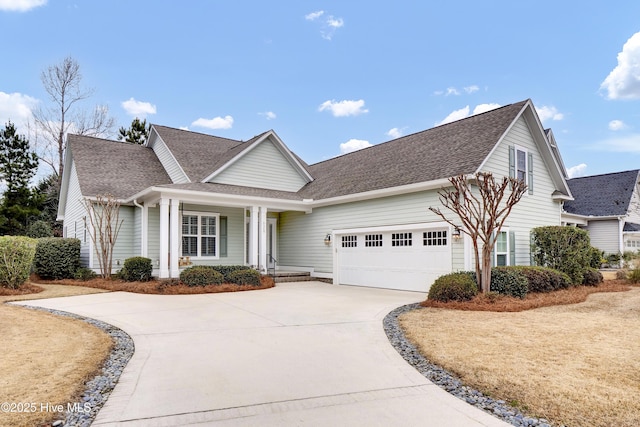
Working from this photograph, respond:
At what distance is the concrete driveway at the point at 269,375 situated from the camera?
11.4 feet

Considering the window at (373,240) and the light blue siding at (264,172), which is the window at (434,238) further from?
the light blue siding at (264,172)

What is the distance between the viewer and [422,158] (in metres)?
14.0

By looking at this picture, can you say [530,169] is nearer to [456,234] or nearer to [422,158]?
[422,158]

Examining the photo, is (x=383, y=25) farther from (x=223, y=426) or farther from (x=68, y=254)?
(x=223, y=426)

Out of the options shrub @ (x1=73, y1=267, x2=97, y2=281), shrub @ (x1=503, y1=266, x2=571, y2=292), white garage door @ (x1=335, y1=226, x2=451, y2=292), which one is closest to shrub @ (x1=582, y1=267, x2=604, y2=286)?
shrub @ (x1=503, y1=266, x2=571, y2=292)

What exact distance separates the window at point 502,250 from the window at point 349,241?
482 cm

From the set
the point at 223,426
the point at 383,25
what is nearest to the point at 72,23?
the point at 383,25

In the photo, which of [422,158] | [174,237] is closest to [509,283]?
[422,158]

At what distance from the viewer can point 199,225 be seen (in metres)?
16.1

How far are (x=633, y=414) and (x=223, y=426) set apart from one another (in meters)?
3.49

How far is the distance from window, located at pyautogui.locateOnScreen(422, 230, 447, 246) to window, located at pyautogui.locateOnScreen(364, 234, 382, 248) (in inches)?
72.4

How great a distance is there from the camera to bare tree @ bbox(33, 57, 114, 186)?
27.7m

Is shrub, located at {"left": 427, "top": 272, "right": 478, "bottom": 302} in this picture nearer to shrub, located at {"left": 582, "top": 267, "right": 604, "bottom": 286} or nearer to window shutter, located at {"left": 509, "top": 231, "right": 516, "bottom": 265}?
window shutter, located at {"left": 509, "top": 231, "right": 516, "bottom": 265}

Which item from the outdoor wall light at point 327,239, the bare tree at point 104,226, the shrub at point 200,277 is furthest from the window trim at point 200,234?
the outdoor wall light at point 327,239
